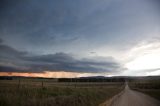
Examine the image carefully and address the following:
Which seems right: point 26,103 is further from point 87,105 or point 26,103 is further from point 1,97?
point 87,105

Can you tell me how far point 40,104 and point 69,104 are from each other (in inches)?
111

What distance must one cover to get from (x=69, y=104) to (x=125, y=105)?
23.9ft

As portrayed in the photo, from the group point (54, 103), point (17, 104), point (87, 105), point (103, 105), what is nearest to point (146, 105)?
point (103, 105)

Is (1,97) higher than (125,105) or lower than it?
higher

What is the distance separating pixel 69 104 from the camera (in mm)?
13312

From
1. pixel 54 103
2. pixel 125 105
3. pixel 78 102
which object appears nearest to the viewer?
pixel 54 103

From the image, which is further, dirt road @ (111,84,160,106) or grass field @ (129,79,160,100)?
grass field @ (129,79,160,100)

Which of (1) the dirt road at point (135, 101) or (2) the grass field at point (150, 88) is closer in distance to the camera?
(1) the dirt road at point (135, 101)

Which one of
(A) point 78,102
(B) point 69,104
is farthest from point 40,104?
(A) point 78,102

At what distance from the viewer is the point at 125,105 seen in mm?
18984

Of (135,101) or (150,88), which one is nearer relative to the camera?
(135,101)

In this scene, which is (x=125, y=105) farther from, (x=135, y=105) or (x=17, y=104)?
(x=17, y=104)

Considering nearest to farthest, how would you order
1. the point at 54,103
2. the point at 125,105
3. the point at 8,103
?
1. the point at 8,103
2. the point at 54,103
3. the point at 125,105

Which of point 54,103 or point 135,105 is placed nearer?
point 54,103
